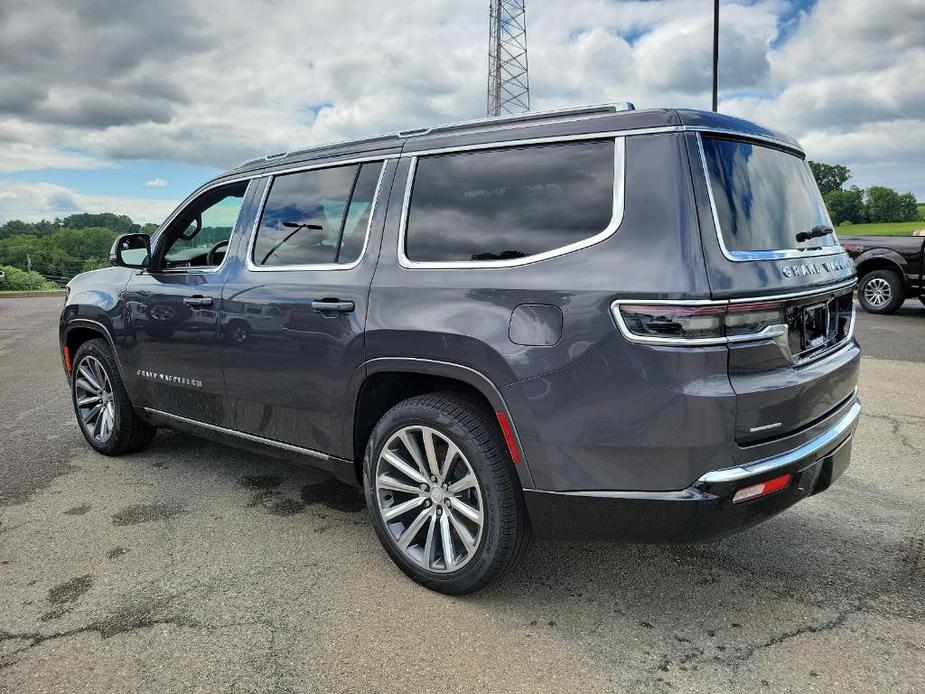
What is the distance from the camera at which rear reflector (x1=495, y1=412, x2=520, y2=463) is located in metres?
2.55

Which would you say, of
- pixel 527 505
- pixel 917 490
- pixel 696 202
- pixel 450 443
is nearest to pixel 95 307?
Result: pixel 450 443

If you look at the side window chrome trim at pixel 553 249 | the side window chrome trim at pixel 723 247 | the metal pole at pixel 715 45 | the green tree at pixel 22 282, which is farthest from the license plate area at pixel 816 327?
the green tree at pixel 22 282

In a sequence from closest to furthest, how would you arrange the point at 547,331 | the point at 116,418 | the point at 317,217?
the point at 547,331, the point at 317,217, the point at 116,418

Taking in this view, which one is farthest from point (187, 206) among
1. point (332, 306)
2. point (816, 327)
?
point (816, 327)

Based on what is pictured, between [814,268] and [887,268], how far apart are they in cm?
1091

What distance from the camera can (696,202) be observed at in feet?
7.53

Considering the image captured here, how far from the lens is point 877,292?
1191 centimetres

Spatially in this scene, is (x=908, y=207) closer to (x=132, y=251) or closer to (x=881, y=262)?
(x=881, y=262)

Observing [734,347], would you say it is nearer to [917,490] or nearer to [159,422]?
[917,490]

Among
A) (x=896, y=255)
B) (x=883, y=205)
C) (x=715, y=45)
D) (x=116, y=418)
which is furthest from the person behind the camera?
(x=883, y=205)

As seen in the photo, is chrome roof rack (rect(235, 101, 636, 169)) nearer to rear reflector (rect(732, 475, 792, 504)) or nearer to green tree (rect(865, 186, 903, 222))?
rear reflector (rect(732, 475, 792, 504))

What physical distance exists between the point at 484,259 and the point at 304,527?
5.90 feet

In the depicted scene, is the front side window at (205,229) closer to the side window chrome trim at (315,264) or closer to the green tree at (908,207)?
the side window chrome trim at (315,264)

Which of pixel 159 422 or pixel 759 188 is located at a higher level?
pixel 759 188
